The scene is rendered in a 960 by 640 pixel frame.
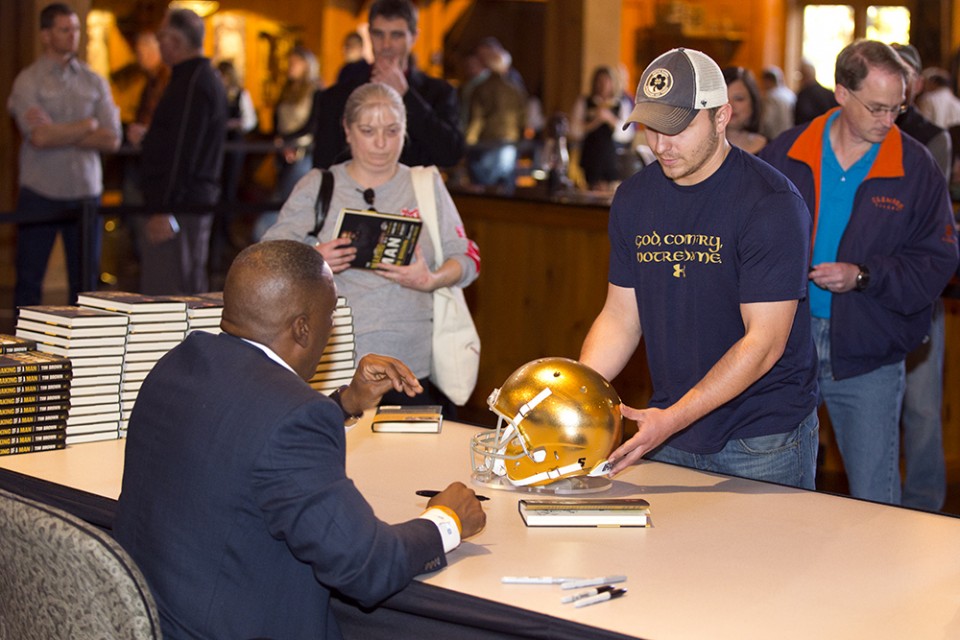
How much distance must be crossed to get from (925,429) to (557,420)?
2.62 meters

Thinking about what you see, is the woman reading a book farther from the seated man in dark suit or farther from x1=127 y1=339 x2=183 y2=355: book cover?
the seated man in dark suit

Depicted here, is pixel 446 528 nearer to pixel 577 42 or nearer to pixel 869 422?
pixel 869 422

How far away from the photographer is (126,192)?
33.4 ft

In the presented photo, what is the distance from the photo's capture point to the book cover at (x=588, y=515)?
2.57 metres

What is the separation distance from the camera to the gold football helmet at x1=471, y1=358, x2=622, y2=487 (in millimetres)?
2598

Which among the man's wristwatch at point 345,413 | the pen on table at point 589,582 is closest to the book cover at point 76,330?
the man's wristwatch at point 345,413

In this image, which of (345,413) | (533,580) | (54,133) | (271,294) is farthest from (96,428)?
(54,133)

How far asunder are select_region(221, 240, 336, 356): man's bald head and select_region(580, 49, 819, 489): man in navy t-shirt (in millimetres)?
728

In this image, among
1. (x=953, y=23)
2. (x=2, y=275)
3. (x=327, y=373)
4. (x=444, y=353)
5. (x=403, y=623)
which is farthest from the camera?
(x=953, y=23)

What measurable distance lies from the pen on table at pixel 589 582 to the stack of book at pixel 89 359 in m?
1.38

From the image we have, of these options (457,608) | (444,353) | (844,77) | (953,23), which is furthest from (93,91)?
(953,23)

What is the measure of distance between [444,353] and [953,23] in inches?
517

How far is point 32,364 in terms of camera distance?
3.03 metres

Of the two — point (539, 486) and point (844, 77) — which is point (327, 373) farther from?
point (844, 77)
